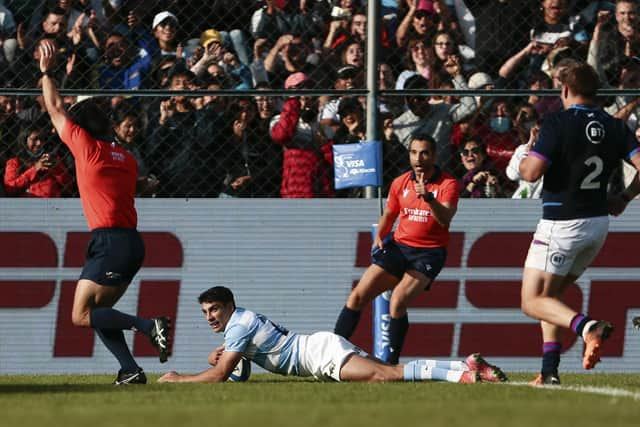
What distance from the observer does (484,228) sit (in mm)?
11547

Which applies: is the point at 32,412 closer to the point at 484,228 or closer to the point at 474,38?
the point at 484,228

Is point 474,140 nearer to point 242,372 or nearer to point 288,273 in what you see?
point 288,273

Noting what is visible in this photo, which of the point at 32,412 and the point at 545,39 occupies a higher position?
the point at 545,39

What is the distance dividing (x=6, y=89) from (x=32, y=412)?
513 cm

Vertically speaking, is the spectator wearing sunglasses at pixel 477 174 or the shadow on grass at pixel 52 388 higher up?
the spectator wearing sunglasses at pixel 477 174

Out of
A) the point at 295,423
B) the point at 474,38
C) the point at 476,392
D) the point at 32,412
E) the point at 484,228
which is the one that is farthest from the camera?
the point at 474,38

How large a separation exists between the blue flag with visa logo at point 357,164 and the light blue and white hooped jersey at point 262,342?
7.64 feet

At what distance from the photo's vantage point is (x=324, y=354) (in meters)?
9.07

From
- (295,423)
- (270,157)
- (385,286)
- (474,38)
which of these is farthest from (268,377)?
(295,423)

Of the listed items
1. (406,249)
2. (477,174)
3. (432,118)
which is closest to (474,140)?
(477,174)

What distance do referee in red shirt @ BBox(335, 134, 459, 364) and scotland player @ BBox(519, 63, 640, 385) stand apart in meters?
2.20

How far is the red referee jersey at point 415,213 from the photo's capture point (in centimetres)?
1061

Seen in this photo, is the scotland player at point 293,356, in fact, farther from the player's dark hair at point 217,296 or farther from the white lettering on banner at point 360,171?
the white lettering on banner at point 360,171

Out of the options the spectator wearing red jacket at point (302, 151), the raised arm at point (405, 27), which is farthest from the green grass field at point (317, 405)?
the raised arm at point (405, 27)
